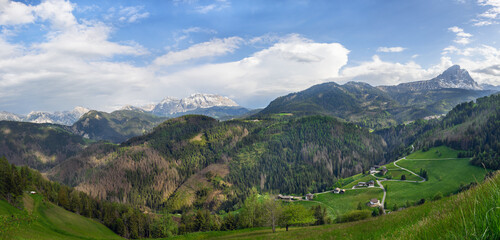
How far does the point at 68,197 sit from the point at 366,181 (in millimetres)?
184205

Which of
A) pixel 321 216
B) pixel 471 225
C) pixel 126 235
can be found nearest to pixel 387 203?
pixel 321 216

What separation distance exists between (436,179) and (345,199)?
198ft

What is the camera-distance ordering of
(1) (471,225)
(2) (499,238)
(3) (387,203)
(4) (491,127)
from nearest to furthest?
(2) (499,238), (1) (471,225), (3) (387,203), (4) (491,127)

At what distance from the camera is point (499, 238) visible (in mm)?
2410

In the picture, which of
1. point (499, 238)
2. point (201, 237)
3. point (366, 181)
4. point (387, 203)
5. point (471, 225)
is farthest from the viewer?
point (366, 181)

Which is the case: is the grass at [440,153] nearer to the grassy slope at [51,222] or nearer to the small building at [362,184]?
the small building at [362,184]

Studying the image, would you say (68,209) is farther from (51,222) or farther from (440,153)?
(440,153)

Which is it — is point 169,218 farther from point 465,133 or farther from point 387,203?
point 465,133

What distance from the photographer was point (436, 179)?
Result: 140375 mm

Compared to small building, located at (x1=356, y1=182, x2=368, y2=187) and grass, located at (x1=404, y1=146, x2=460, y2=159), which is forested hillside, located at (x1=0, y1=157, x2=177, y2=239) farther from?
grass, located at (x1=404, y1=146, x2=460, y2=159)

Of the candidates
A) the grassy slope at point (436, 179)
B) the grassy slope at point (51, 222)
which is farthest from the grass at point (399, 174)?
the grassy slope at point (51, 222)

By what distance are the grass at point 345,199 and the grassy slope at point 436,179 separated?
394 inches

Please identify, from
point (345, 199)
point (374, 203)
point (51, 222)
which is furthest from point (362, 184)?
point (51, 222)

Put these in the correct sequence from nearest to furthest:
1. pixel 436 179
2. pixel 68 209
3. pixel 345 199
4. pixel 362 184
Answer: pixel 68 209, pixel 436 179, pixel 345 199, pixel 362 184
